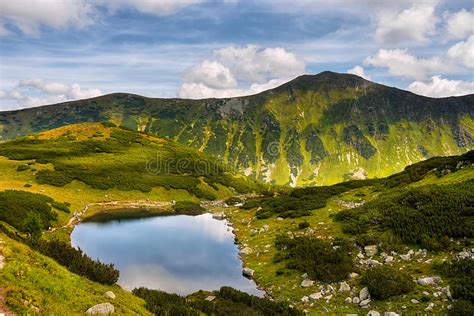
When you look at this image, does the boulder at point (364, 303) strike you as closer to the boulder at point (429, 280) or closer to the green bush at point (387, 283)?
the green bush at point (387, 283)

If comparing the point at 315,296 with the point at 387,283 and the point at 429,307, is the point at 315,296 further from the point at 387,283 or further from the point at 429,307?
the point at 429,307

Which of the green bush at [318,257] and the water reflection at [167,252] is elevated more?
the green bush at [318,257]

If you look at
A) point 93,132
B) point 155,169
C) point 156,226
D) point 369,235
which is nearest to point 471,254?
point 369,235

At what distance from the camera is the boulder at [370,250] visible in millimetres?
23175

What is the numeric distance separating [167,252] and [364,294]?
889 inches

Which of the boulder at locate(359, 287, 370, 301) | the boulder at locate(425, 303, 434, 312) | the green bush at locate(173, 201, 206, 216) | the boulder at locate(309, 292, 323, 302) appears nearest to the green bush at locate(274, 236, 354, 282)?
the boulder at locate(309, 292, 323, 302)

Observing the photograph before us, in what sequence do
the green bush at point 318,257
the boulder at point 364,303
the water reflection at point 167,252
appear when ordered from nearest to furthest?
the boulder at point 364,303 < the green bush at point 318,257 < the water reflection at point 167,252

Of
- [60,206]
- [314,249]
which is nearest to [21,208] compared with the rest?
[60,206]

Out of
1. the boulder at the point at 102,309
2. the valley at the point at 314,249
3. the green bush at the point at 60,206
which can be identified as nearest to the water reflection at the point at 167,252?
the valley at the point at 314,249

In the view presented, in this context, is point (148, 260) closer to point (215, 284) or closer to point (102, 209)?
point (215, 284)

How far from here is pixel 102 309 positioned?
38.2 feet

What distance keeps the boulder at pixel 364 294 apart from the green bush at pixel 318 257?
2547mm

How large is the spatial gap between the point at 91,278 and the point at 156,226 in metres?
34.2

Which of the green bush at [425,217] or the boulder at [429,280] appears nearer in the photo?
the boulder at [429,280]
